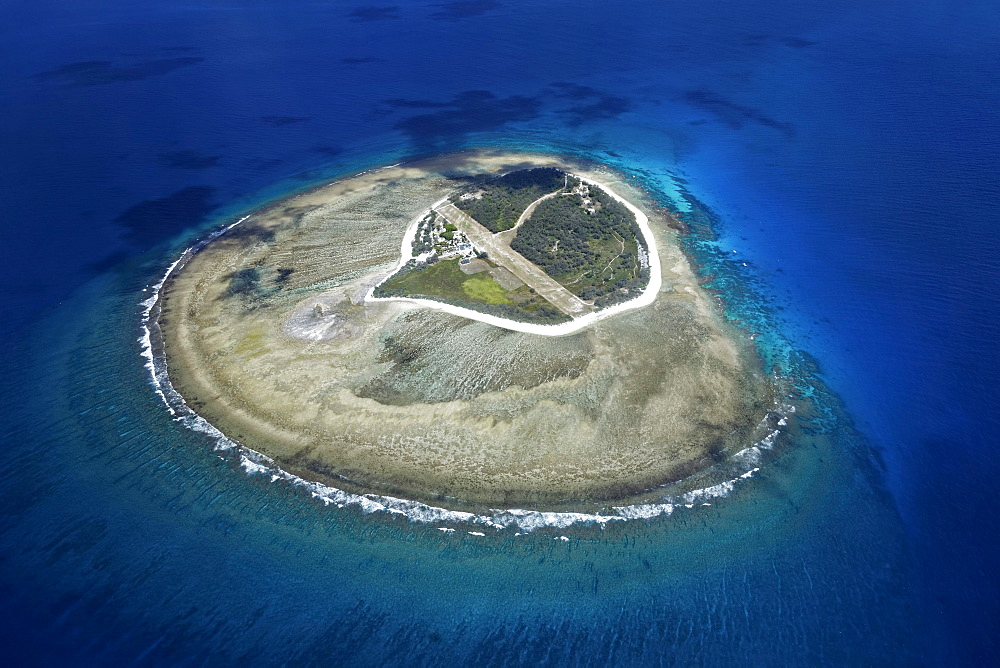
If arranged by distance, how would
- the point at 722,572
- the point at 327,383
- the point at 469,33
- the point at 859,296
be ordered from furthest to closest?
the point at 469,33 < the point at 859,296 < the point at 327,383 < the point at 722,572

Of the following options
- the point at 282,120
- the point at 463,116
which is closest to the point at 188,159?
the point at 282,120

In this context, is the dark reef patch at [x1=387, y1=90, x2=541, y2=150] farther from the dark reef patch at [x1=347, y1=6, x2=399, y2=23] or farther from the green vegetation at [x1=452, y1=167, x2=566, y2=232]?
the dark reef patch at [x1=347, y1=6, x2=399, y2=23]

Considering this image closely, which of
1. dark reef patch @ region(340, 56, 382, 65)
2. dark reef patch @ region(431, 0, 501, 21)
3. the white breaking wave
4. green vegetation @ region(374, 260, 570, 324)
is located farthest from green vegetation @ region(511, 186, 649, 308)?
dark reef patch @ region(431, 0, 501, 21)

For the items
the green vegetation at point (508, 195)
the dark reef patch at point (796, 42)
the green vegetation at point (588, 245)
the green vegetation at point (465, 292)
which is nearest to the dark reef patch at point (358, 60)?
the green vegetation at point (508, 195)

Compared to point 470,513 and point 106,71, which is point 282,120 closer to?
point 106,71

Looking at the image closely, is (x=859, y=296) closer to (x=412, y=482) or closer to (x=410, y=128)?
(x=412, y=482)

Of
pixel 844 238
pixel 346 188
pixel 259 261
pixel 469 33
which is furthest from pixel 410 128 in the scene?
pixel 844 238

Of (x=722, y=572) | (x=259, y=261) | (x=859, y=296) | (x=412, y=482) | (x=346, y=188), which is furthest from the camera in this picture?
(x=346, y=188)
